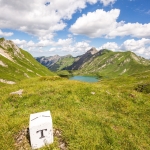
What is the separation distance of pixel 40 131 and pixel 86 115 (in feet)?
21.8

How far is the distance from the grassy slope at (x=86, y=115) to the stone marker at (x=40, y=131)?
0.83 meters

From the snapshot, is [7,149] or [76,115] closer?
[7,149]

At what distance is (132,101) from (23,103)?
15.8 m

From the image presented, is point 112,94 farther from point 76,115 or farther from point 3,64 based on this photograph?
point 3,64

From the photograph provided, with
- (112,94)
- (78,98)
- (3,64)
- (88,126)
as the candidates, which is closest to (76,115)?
(88,126)

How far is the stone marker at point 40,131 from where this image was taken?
34.9 feet

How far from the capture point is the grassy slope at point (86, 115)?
1244cm

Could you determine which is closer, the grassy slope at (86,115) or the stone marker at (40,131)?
the stone marker at (40,131)

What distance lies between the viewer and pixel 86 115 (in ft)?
53.6

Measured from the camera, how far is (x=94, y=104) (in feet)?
69.9

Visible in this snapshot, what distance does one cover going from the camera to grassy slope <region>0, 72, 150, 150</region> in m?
12.4

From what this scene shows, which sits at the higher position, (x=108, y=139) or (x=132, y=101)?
(x=132, y=101)

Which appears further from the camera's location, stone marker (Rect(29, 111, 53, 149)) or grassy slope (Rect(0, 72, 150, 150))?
grassy slope (Rect(0, 72, 150, 150))

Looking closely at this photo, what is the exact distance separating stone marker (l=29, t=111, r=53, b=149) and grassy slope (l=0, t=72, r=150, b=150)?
829mm
